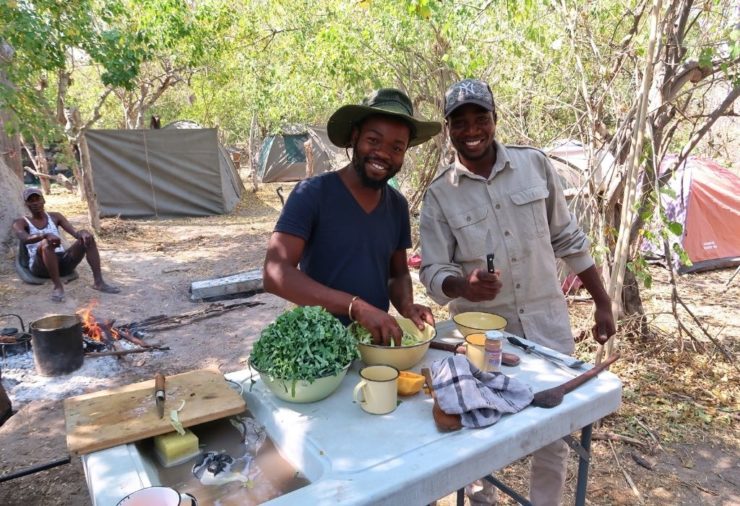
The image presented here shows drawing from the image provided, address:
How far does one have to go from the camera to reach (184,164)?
41.6 feet

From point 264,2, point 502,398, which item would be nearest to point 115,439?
point 502,398

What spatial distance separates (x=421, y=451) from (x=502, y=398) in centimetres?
36

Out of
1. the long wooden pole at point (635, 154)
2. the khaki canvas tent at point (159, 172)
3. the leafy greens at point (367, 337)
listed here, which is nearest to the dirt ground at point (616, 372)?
the long wooden pole at point (635, 154)

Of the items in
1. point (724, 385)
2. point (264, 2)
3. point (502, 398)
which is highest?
point (264, 2)

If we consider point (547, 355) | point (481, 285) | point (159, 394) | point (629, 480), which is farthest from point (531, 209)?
point (629, 480)

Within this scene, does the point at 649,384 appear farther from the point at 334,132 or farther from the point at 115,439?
the point at 115,439

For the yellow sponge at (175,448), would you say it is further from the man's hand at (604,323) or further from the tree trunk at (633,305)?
the tree trunk at (633,305)

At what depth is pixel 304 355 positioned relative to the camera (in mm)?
1515

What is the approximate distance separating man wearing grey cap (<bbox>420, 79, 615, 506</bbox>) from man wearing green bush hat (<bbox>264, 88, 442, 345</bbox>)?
9.0 inches

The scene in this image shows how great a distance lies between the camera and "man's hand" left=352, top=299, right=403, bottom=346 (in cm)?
175

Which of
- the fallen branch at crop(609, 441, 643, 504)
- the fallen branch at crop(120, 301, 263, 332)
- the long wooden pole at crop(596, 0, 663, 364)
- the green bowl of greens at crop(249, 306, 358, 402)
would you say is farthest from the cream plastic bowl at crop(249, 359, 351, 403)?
the fallen branch at crop(120, 301, 263, 332)

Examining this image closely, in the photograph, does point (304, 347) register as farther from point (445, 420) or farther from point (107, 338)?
point (107, 338)

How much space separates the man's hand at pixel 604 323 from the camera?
2.44 m

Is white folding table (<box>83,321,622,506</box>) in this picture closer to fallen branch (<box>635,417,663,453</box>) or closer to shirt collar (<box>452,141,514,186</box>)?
shirt collar (<box>452,141,514,186</box>)
